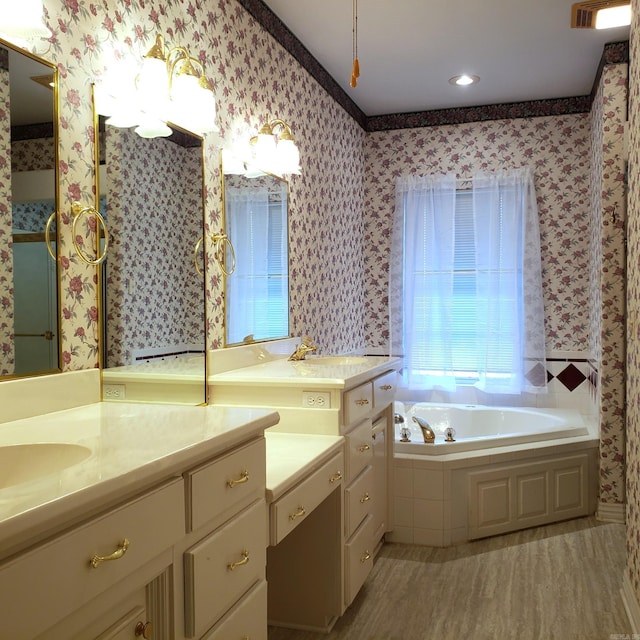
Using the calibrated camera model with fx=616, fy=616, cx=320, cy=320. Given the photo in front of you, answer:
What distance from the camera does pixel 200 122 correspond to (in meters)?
2.19

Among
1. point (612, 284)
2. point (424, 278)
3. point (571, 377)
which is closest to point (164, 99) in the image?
point (612, 284)

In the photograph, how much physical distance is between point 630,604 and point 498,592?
1.62 ft

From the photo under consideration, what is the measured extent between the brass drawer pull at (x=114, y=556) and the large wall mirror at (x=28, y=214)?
0.70m

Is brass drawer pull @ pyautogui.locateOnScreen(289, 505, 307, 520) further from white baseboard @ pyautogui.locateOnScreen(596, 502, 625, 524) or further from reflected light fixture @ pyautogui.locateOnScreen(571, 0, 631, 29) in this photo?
reflected light fixture @ pyautogui.locateOnScreen(571, 0, 631, 29)

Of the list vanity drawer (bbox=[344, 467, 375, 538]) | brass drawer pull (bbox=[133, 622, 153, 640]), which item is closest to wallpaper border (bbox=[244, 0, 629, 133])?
vanity drawer (bbox=[344, 467, 375, 538])

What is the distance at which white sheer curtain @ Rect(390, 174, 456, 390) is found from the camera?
4363 mm

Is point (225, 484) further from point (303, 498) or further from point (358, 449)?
point (358, 449)

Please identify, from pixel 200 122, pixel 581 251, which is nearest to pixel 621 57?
pixel 581 251

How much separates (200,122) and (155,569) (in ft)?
5.25

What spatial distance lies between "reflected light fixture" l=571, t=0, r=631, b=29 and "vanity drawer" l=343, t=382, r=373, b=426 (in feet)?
6.43

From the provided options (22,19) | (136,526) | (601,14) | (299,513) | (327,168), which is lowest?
(299,513)

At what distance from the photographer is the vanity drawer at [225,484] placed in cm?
119

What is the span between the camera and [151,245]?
2.02m

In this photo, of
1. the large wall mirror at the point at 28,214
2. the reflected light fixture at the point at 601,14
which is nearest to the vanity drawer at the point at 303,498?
the large wall mirror at the point at 28,214
